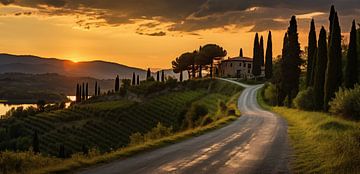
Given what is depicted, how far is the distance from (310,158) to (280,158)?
1253mm

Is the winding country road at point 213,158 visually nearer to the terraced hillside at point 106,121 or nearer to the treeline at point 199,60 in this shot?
the terraced hillside at point 106,121

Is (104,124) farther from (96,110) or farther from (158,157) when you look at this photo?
(158,157)

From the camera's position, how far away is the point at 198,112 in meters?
59.5

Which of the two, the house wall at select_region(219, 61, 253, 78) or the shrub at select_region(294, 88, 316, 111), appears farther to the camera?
the house wall at select_region(219, 61, 253, 78)

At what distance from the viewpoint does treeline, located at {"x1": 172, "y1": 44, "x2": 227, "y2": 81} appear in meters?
134

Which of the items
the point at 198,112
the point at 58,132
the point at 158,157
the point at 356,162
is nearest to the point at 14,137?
the point at 58,132

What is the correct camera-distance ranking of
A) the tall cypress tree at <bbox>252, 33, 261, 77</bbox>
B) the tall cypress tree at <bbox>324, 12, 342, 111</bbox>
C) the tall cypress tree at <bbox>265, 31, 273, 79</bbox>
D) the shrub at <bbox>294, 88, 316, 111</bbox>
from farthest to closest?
the tall cypress tree at <bbox>252, 33, 261, 77</bbox> → the tall cypress tree at <bbox>265, 31, 273, 79</bbox> → the shrub at <bbox>294, 88, 316, 111</bbox> → the tall cypress tree at <bbox>324, 12, 342, 111</bbox>

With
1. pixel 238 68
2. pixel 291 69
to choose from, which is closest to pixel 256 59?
pixel 238 68

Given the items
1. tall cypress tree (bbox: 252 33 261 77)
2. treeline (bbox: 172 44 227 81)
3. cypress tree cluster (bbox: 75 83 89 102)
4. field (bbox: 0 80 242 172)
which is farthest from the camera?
cypress tree cluster (bbox: 75 83 89 102)

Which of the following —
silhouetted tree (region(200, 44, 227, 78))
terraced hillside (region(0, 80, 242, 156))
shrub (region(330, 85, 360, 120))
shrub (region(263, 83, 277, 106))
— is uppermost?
silhouetted tree (region(200, 44, 227, 78))

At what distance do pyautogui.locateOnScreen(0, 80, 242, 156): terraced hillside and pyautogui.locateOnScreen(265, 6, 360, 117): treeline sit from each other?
15.8m

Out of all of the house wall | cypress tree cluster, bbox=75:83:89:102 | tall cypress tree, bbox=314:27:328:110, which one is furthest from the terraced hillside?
cypress tree cluster, bbox=75:83:89:102

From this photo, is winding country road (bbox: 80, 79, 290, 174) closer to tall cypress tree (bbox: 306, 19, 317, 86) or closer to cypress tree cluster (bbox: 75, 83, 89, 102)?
tall cypress tree (bbox: 306, 19, 317, 86)

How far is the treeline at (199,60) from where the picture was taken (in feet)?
439
